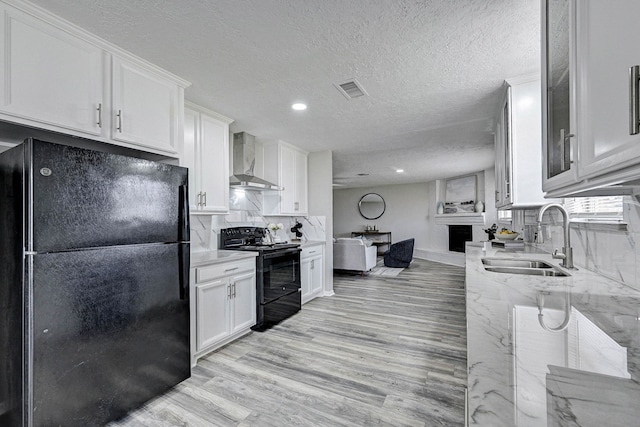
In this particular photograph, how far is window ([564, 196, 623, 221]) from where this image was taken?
153cm

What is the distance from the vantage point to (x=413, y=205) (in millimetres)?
9086

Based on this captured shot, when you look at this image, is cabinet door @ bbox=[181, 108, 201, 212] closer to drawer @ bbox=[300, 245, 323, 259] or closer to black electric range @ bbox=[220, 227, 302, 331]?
black electric range @ bbox=[220, 227, 302, 331]

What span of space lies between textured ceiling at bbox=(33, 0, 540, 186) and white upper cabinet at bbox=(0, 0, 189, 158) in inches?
4.3

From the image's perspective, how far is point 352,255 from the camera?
6.17 meters

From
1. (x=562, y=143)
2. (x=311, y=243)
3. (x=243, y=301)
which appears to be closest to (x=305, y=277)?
(x=311, y=243)

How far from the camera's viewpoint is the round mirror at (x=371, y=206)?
9711 millimetres

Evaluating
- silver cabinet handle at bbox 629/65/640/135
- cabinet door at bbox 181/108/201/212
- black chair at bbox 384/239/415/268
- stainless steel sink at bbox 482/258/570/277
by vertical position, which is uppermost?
cabinet door at bbox 181/108/201/212

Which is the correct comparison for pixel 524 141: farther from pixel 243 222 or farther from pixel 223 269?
pixel 243 222

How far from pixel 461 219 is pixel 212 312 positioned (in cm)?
Answer: 707

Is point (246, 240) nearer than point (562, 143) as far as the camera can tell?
No

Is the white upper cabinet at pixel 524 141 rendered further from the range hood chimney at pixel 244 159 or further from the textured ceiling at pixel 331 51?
the range hood chimney at pixel 244 159

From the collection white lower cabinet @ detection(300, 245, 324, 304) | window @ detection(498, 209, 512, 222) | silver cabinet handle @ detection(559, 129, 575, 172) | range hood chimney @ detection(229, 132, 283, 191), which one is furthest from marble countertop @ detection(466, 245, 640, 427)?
window @ detection(498, 209, 512, 222)

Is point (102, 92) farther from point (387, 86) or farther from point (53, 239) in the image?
point (387, 86)

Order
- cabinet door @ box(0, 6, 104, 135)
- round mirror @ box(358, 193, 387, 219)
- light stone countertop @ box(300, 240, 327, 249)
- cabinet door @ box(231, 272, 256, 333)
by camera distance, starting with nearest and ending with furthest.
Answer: cabinet door @ box(0, 6, 104, 135) < cabinet door @ box(231, 272, 256, 333) < light stone countertop @ box(300, 240, 327, 249) < round mirror @ box(358, 193, 387, 219)
